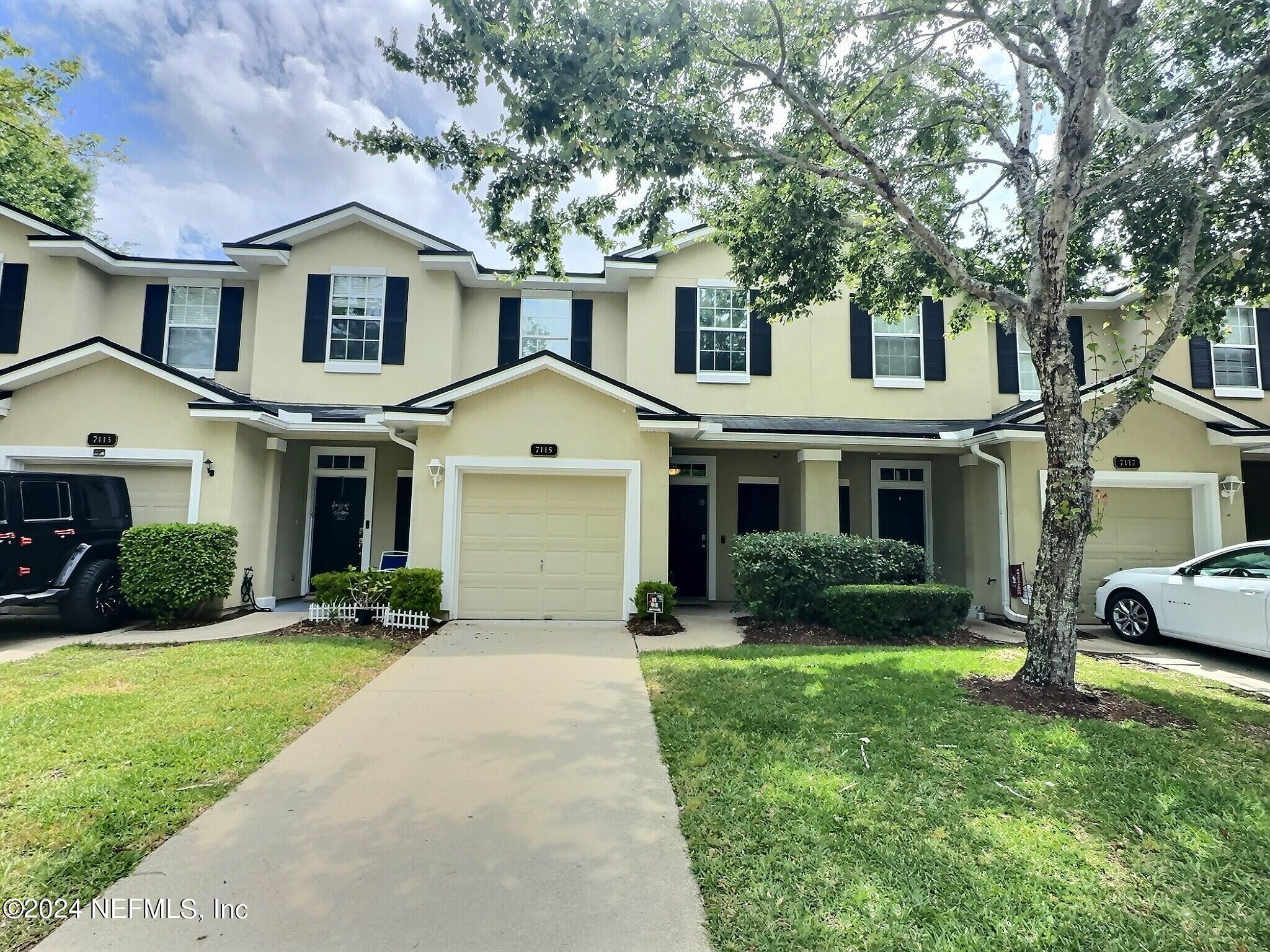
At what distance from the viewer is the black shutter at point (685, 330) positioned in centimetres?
1191

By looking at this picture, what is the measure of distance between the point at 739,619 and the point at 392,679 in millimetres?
5597

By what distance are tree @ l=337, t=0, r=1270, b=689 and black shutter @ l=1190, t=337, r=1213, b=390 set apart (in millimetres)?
4644

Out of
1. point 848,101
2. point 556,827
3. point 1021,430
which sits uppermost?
point 848,101

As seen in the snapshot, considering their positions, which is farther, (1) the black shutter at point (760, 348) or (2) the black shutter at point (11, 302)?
(1) the black shutter at point (760, 348)

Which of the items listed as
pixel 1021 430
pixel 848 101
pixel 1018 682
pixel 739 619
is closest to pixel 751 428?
pixel 739 619

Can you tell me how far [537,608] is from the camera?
964 cm

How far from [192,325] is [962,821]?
1436 centimetres

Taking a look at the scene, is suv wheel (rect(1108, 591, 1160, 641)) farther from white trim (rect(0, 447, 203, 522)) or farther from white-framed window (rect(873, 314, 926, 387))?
white trim (rect(0, 447, 203, 522))

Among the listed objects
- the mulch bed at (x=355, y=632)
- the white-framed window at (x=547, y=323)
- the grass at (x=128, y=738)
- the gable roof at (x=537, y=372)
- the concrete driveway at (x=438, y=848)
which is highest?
the white-framed window at (x=547, y=323)

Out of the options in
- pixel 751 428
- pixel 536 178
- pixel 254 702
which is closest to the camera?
pixel 254 702

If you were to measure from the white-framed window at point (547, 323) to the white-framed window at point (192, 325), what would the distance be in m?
5.89

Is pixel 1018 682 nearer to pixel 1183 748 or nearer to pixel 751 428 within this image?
pixel 1183 748

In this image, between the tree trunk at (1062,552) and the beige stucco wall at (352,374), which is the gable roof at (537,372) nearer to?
the beige stucco wall at (352,374)

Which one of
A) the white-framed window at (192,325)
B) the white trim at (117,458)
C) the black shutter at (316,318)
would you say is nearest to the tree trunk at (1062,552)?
the white trim at (117,458)
